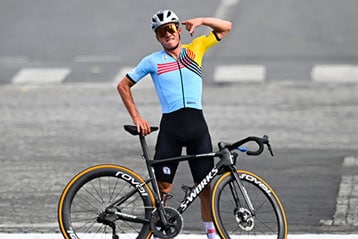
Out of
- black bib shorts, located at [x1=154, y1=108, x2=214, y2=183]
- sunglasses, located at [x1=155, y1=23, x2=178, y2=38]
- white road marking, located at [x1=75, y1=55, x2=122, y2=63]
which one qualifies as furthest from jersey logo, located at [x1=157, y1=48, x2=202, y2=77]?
white road marking, located at [x1=75, y1=55, x2=122, y2=63]

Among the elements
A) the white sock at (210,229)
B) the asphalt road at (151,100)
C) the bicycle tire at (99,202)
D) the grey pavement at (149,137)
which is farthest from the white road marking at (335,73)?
the white sock at (210,229)

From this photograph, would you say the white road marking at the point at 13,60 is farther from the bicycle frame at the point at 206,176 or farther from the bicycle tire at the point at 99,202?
the bicycle frame at the point at 206,176

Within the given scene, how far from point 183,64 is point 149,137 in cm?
542

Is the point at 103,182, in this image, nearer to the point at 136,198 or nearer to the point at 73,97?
the point at 136,198

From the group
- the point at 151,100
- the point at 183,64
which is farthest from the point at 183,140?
the point at 151,100

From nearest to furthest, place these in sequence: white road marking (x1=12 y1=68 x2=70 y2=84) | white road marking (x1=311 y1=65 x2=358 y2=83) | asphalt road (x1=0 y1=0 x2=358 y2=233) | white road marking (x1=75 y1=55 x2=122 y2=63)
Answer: asphalt road (x1=0 y1=0 x2=358 y2=233)
white road marking (x1=311 y1=65 x2=358 y2=83)
white road marking (x1=12 y1=68 x2=70 y2=84)
white road marking (x1=75 y1=55 x2=122 y2=63)

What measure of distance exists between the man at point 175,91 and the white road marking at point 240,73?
8.47 metres

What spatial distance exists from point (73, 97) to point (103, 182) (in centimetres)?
721

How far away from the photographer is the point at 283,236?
30.5 ft

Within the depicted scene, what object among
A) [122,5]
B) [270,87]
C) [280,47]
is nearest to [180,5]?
[122,5]

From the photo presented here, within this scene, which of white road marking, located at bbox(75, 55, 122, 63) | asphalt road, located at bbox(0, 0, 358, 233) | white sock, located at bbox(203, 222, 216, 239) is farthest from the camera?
white road marking, located at bbox(75, 55, 122, 63)

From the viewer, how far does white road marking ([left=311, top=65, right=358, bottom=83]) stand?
17.8m

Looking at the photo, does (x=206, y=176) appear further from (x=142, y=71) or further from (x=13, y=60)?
(x=13, y=60)

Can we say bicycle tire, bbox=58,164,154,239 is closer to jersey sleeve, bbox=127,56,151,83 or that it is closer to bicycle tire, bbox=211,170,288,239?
bicycle tire, bbox=211,170,288,239
